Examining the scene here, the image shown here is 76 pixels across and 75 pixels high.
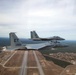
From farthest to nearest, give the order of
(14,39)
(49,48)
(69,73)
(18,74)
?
(49,48) < (14,39) < (69,73) < (18,74)

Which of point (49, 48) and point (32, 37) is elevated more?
point (32, 37)

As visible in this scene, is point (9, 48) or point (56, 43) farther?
point (56, 43)

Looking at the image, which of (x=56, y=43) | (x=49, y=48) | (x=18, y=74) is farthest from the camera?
(x=56, y=43)

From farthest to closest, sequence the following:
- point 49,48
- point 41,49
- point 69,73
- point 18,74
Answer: point 49,48 → point 41,49 → point 69,73 → point 18,74

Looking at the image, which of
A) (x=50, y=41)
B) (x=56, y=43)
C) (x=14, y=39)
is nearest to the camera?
(x=14, y=39)

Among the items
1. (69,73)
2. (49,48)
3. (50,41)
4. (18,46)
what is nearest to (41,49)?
(49,48)

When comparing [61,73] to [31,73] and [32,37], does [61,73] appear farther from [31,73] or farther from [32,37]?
[32,37]

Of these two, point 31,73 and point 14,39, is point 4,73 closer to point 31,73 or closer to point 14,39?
point 31,73

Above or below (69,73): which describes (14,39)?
above

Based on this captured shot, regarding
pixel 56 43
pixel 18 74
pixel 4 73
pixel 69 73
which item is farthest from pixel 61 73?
pixel 56 43
